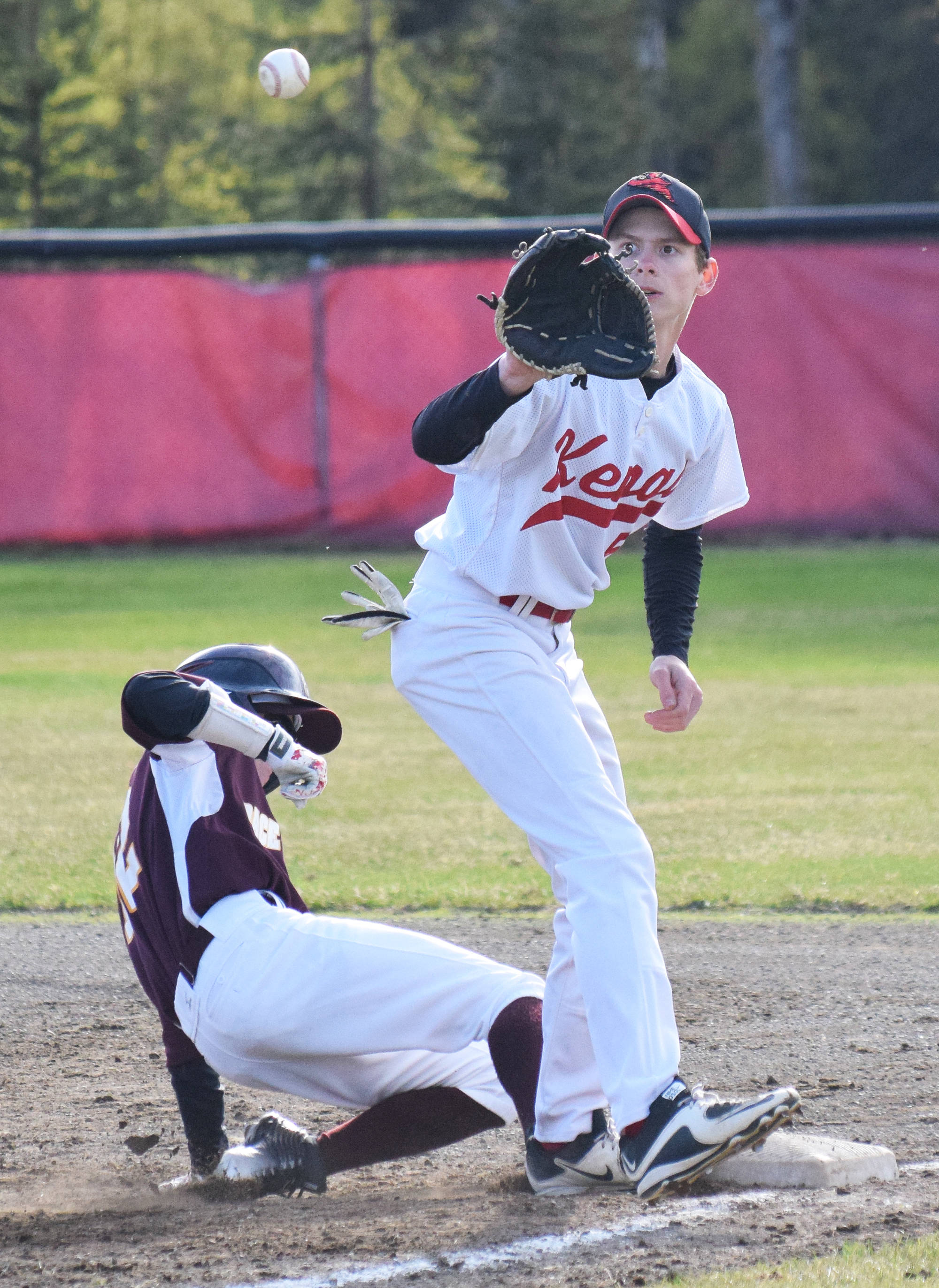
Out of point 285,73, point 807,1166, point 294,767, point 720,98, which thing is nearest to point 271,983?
point 294,767

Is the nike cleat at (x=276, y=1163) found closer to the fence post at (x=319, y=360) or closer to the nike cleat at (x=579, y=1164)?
the nike cleat at (x=579, y=1164)

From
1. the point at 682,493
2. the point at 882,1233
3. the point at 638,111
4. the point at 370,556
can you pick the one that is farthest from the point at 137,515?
the point at 638,111

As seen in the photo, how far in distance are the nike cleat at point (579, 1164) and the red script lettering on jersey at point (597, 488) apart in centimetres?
100

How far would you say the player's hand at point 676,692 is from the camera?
3.06 m

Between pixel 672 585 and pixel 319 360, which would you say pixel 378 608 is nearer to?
pixel 672 585

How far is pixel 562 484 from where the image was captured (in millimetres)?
2764

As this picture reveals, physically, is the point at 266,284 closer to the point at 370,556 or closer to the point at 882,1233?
the point at 370,556

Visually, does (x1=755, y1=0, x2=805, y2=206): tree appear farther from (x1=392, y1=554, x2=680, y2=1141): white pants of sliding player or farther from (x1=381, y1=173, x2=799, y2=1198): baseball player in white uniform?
(x1=392, y1=554, x2=680, y2=1141): white pants of sliding player

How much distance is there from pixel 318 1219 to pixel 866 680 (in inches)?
233

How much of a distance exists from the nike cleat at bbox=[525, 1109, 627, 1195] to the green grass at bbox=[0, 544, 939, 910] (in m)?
2.00

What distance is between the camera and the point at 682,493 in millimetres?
3096

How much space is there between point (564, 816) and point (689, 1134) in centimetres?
53

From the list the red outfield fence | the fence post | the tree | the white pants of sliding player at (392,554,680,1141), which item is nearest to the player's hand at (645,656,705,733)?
the white pants of sliding player at (392,554,680,1141)

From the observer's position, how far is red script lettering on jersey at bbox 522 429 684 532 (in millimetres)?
2742
